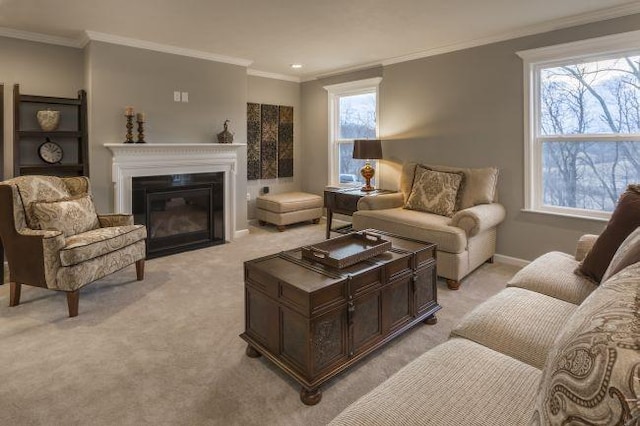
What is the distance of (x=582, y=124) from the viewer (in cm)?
355

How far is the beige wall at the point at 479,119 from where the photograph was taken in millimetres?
3707

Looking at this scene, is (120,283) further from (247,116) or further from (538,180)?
(538,180)

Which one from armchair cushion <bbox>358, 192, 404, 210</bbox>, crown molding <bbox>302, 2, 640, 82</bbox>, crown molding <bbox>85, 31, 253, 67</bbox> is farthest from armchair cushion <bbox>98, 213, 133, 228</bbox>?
crown molding <bbox>302, 2, 640, 82</bbox>

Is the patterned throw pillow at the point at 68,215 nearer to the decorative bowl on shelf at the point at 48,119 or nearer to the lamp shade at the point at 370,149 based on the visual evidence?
the decorative bowl on shelf at the point at 48,119

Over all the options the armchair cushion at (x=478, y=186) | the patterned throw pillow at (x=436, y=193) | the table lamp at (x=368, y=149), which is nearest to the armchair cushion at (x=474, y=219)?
the armchair cushion at (x=478, y=186)

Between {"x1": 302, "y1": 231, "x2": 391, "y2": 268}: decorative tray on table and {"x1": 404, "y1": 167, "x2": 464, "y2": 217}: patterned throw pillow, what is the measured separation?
4.98 feet

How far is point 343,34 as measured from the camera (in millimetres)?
3896

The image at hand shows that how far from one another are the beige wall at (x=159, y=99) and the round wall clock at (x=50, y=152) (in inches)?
15.8

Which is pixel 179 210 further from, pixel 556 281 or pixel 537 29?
pixel 537 29

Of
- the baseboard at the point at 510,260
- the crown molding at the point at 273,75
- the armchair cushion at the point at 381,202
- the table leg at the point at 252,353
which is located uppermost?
the crown molding at the point at 273,75

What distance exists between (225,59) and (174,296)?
3.09m

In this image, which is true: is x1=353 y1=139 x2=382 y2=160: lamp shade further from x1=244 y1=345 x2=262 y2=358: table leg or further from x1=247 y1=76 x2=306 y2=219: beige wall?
x1=244 y1=345 x2=262 y2=358: table leg

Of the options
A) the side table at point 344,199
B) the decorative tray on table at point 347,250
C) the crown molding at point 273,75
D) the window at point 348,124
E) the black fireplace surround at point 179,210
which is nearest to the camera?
the decorative tray on table at point 347,250

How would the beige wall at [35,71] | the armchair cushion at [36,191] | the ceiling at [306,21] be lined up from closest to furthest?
1. the armchair cushion at [36,191]
2. the ceiling at [306,21]
3. the beige wall at [35,71]
